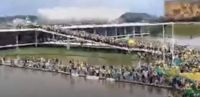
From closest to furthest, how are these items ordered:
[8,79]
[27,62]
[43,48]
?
[8,79]
[27,62]
[43,48]

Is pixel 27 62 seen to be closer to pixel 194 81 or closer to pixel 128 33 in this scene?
pixel 194 81

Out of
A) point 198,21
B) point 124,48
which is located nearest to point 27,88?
point 124,48

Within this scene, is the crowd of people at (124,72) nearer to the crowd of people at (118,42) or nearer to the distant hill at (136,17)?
the crowd of people at (118,42)

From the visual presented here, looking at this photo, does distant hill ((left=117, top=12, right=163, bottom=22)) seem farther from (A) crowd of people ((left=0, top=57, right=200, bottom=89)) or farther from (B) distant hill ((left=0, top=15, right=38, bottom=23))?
(A) crowd of people ((left=0, top=57, right=200, bottom=89))

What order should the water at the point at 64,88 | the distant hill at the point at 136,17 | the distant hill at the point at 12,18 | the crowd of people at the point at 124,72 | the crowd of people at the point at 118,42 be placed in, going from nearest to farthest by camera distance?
1. the water at the point at 64,88
2. the crowd of people at the point at 124,72
3. the crowd of people at the point at 118,42
4. the distant hill at the point at 12,18
5. the distant hill at the point at 136,17

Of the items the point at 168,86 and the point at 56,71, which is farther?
the point at 56,71

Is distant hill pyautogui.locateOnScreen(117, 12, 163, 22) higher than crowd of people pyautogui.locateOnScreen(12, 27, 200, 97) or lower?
higher

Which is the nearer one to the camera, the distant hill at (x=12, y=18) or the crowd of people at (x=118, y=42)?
the crowd of people at (x=118, y=42)

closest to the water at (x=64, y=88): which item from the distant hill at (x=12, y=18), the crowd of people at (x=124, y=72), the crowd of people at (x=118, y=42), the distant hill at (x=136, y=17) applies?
the crowd of people at (x=124, y=72)

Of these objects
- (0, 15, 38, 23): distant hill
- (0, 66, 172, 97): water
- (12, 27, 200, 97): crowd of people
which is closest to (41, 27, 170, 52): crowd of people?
(12, 27, 200, 97): crowd of people
